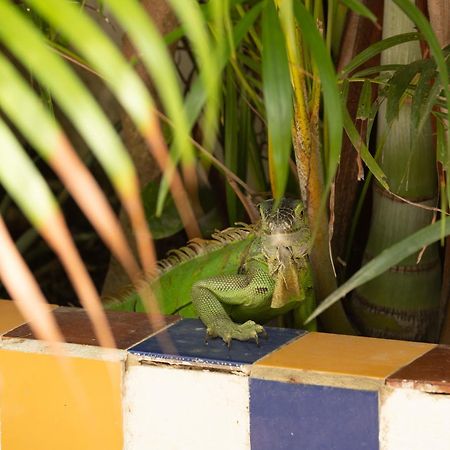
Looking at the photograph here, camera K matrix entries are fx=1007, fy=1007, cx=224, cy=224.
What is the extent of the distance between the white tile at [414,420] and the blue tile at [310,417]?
0.07 ft

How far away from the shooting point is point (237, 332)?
225 centimetres

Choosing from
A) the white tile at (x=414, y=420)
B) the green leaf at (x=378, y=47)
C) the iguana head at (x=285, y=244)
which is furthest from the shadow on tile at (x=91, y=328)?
the green leaf at (x=378, y=47)

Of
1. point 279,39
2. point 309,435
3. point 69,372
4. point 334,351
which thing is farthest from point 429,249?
point 279,39

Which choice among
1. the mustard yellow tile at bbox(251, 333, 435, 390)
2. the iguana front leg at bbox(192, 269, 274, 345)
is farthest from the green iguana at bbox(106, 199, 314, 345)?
the mustard yellow tile at bbox(251, 333, 435, 390)

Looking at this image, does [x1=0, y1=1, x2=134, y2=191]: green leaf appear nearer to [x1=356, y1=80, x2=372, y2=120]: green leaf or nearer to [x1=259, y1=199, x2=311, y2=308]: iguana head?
[x1=356, y1=80, x2=372, y2=120]: green leaf

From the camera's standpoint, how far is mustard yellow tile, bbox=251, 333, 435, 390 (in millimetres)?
1941

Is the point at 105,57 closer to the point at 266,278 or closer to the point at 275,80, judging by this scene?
the point at 275,80

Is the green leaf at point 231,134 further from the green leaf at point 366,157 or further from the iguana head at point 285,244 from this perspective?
the green leaf at point 366,157

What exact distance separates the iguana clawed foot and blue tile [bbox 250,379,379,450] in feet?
0.66

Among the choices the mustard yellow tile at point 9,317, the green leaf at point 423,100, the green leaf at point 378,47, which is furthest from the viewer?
the mustard yellow tile at point 9,317

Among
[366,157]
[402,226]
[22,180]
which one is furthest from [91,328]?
[22,180]

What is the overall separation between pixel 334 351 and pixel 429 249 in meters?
0.67

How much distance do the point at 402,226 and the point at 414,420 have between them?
33.8 inches

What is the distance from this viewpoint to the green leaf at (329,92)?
1.36m
